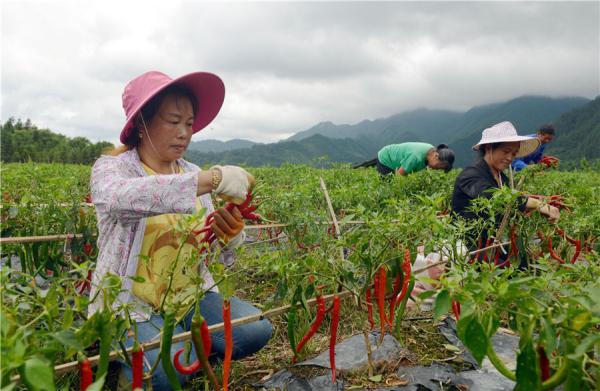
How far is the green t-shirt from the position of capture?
575cm

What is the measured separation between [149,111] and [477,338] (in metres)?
1.76

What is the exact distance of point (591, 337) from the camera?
0.87 meters

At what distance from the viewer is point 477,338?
98 centimetres

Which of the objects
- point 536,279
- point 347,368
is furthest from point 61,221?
point 536,279

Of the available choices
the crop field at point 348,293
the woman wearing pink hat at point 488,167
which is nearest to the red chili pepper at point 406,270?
the crop field at point 348,293

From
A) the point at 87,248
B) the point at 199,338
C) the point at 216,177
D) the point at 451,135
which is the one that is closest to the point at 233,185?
the point at 216,177

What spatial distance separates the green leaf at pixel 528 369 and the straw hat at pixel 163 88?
67.8 inches

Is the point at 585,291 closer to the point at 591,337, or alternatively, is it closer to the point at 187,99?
the point at 591,337

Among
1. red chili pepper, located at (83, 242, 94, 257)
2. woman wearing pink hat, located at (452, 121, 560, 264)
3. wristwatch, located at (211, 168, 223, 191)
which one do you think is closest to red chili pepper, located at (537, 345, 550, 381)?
wristwatch, located at (211, 168, 223, 191)

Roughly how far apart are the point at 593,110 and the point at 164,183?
64.9 metres

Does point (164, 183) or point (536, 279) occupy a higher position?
point (164, 183)

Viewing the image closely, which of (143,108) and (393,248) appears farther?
(143,108)

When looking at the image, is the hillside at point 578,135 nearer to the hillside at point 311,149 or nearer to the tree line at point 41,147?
the hillside at point 311,149

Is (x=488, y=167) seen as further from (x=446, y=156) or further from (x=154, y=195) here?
(x=154, y=195)
